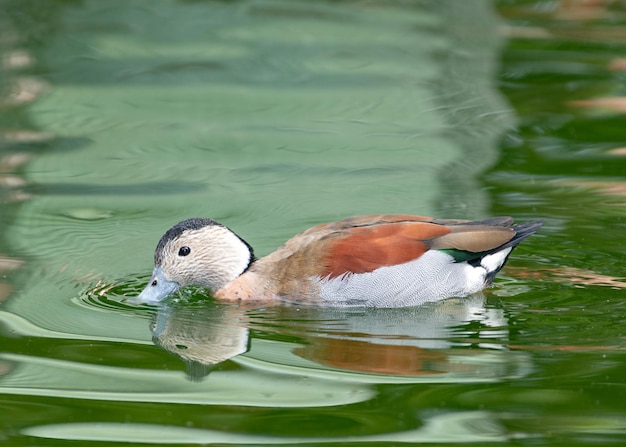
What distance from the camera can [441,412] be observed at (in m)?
5.97

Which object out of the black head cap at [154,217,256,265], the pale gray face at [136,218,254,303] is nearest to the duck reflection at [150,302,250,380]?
the pale gray face at [136,218,254,303]

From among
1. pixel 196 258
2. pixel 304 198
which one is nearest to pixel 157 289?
pixel 196 258

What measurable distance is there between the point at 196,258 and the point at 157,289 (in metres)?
0.34

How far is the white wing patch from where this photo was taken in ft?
25.8

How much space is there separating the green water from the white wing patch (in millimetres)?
117

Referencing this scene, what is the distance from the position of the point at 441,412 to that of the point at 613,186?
4797mm

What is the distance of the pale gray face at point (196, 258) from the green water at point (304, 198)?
21 cm

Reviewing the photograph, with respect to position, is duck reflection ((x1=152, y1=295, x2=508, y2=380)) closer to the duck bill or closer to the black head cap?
the duck bill

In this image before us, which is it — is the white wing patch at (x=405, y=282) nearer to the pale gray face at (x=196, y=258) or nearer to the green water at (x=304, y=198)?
the green water at (x=304, y=198)

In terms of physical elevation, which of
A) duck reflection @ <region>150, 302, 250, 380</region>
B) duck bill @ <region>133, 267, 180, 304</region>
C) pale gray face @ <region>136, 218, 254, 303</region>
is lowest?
duck reflection @ <region>150, 302, 250, 380</region>

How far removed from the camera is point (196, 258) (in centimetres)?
820

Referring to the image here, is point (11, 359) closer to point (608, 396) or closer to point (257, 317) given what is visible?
point (257, 317)

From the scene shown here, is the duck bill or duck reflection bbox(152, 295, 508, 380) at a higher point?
the duck bill

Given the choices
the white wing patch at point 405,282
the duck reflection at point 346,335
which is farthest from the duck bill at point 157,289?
the white wing patch at point 405,282
